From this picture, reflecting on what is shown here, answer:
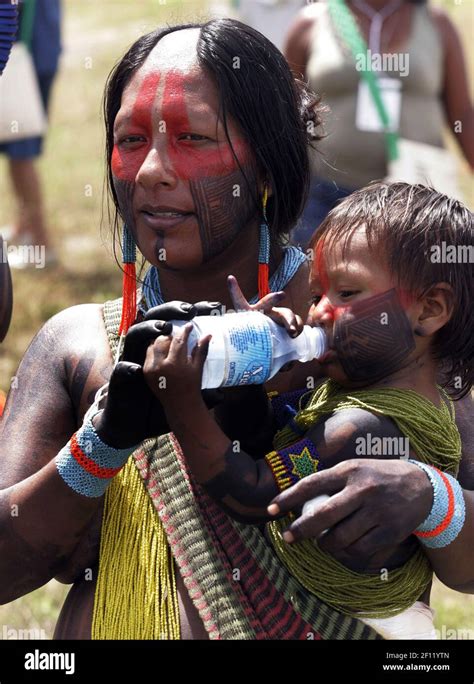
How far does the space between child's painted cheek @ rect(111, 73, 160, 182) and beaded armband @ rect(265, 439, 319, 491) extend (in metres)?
0.62

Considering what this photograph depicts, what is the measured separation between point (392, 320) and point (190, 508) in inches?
21.4

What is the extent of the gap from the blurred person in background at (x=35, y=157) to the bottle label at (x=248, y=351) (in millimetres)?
5282

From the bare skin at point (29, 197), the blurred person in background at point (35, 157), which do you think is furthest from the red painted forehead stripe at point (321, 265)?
the bare skin at point (29, 197)

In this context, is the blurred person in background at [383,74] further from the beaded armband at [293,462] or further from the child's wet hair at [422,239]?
the beaded armband at [293,462]

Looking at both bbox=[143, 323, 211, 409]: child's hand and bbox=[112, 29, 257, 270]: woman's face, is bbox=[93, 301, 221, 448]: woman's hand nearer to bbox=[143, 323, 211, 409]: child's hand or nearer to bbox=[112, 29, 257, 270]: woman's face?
bbox=[143, 323, 211, 409]: child's hand

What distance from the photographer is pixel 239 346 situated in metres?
2.38

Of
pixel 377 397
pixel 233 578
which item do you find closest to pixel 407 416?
pixel 377 397

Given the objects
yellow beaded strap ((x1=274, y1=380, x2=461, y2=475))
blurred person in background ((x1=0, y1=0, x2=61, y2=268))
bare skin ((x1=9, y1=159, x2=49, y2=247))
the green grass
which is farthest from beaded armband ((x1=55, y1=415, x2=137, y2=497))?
bare skin ((x1=9, y1=159, x2=49, y2=247))

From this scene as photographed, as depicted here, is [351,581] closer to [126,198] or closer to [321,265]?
[321,265]

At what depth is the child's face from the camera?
2.55 m

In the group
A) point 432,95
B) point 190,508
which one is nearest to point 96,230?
point 432,95

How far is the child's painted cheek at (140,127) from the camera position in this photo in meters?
2.66

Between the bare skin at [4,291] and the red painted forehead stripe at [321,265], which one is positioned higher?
Answer: the red painted forehead stripe at [321,265]
